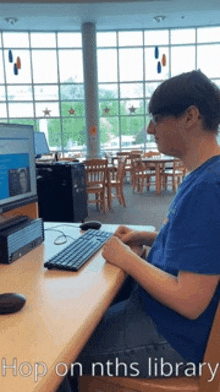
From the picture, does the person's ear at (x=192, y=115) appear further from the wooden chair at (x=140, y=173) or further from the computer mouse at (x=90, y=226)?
the wooden chair at (x=140, y=173)

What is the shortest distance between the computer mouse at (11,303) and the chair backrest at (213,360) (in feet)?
1.48

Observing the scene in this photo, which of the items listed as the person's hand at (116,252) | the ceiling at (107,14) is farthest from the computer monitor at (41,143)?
the ceiling at (107,14)

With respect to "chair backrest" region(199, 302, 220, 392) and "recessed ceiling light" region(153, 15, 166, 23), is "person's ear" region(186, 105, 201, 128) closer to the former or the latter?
"chair backrest" region(199, 302, 220, 392)

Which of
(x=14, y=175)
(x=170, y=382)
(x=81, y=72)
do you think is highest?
(x=81, y=72)

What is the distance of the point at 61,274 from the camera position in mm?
1075

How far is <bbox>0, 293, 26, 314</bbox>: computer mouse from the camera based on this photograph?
82 cm

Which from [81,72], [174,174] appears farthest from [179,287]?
[81,72]

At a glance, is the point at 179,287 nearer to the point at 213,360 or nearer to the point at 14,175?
the point at 213,360

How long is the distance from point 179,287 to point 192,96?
0.48 metres

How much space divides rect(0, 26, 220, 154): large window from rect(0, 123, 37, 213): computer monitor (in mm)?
8413

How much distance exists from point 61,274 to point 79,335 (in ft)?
1.14

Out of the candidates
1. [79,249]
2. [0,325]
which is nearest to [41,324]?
[0,325]

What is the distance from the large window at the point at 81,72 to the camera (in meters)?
9.73

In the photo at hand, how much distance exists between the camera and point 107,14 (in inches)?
319
